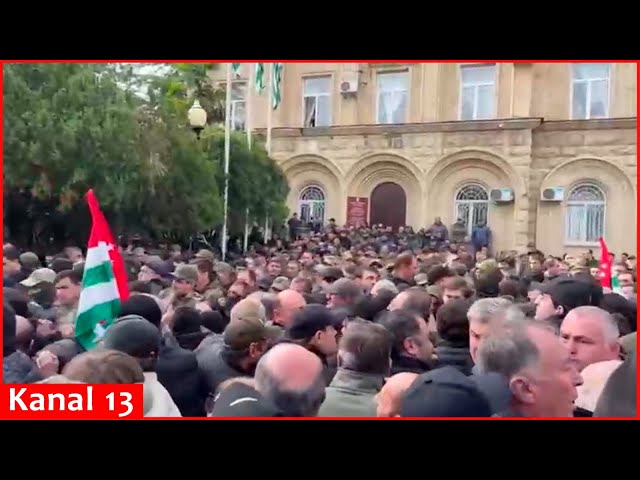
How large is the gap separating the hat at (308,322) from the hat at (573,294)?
1514 millimetres

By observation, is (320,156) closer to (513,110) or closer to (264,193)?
(264,193)

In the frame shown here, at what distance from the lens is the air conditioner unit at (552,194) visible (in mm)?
8312

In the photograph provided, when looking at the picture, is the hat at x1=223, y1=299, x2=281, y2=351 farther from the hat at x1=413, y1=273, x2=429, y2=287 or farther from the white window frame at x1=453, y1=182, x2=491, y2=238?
the white window frame at x1=453, y1=182, x2=491, y2=238

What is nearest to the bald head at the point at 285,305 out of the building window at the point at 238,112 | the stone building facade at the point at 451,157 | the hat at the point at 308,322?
the hat at the point at 308,322

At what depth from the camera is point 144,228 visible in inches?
307

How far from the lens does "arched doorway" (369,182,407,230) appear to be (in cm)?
836

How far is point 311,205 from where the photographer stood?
8.21 meters

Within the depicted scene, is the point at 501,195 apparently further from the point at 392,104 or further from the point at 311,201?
the point at 311,201

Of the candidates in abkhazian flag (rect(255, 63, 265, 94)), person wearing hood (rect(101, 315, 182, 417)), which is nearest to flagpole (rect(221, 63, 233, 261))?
abkhazian flag (rect(255, 63, 265, 94))

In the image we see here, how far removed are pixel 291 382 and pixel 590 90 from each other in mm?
4745

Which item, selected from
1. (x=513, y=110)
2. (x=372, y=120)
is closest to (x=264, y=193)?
(x=372, y=120)

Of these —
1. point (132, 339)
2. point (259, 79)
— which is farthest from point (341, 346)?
point (259, 79)

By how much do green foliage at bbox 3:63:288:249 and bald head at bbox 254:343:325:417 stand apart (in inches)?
91.0

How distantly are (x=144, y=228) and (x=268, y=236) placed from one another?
1.66m
